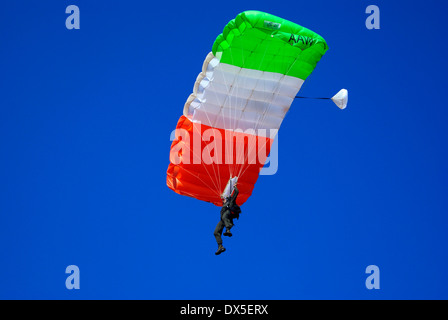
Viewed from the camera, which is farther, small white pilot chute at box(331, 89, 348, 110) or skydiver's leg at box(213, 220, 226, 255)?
small white pilot chute at box(331, 89, 348, 110)

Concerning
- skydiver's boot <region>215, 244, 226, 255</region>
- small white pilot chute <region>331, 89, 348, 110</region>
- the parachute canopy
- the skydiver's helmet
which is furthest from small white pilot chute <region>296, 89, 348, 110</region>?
skydiver's boot <region>215, 244, 226, 255</region>

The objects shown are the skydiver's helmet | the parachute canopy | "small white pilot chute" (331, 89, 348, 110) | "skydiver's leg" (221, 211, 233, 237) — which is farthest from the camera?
"small white pilot chute" (331, 89, 348, 110)

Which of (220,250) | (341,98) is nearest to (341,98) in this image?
(341,98)

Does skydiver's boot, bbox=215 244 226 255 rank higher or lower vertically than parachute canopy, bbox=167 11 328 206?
lower

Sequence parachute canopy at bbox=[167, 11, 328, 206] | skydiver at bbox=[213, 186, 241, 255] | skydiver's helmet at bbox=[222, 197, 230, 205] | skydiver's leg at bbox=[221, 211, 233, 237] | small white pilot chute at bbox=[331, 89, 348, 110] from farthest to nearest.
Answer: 1. small white pilot chute at bbox=[331, 89, 348, 110]
2. skydiver's helmet at bbox=[222, 197, 230, 205]
3. skydiver at bbox=[213, 186, 241, 255]
4. skydiver's leg at bbox=[221, 211, 233, 237]
5. parachute canopy at bbox=[167, 11, 328, 206]

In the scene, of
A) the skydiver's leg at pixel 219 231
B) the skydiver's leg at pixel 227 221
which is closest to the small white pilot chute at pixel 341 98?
the skydiver's leg at pixel 227 221

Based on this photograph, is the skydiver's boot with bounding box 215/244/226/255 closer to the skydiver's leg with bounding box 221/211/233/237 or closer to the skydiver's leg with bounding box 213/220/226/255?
the skydiver's leg with bounding box 213/220/226/255

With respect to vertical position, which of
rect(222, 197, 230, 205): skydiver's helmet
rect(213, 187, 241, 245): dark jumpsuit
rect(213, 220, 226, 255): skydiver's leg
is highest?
rect(222, 197, 230, 205): skydiver's helmet
